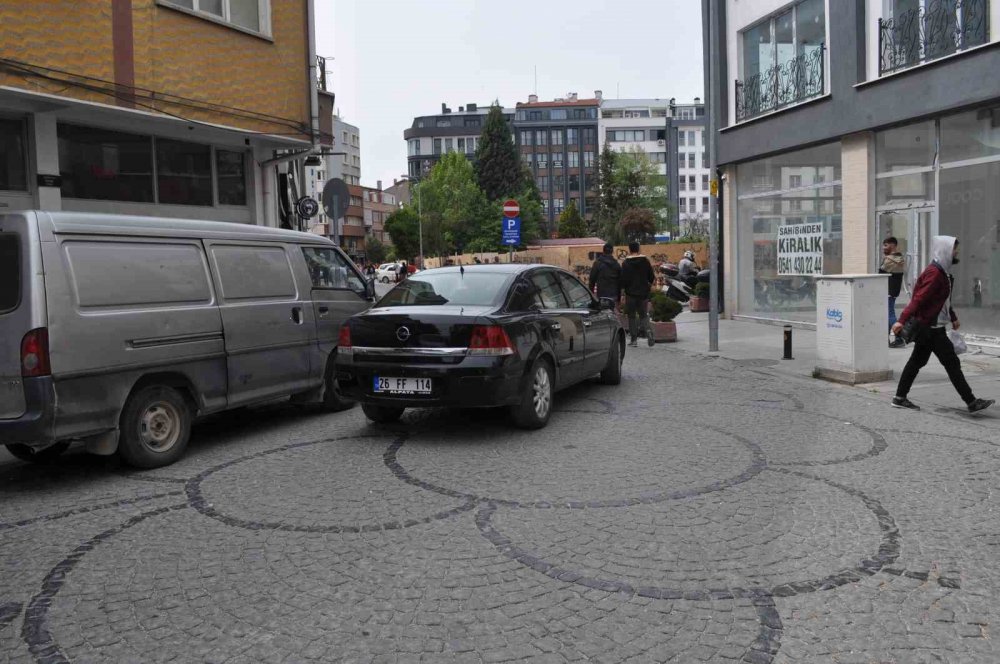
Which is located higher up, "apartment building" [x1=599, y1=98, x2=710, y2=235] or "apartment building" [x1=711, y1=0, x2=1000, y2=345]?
"apartment building" [x1=599, y1=98, x2=710, y2=235]

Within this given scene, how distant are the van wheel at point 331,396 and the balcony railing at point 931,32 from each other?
35.9 feet

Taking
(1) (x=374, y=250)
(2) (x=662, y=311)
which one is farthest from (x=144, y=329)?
(1) (x=374, y=250)

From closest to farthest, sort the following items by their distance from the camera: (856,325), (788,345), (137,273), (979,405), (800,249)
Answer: (137,273), (979,405), (856,325), (788,345), (800,249)

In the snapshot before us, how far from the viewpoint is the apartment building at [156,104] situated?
37.2 feet

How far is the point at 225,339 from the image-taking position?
712 cm

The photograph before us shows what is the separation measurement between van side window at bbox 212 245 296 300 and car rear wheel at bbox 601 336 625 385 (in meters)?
4.03

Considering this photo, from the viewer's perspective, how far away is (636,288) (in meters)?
14.7

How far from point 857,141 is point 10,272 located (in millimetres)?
14177

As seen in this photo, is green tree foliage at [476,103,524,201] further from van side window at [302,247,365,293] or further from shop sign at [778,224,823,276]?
van side window at [302,247,365,293]

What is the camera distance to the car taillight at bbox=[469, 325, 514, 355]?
6.95 m

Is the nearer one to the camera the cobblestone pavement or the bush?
the cobblestone pavement

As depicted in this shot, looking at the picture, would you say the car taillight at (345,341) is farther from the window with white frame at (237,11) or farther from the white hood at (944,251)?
the window with white frame at (237,11)

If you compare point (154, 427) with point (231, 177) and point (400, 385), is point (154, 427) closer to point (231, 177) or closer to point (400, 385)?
point (400, 385)

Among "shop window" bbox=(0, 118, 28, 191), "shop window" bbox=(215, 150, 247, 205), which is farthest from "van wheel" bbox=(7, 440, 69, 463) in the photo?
"shop window" bbox=(215, 150, 247, 205)
